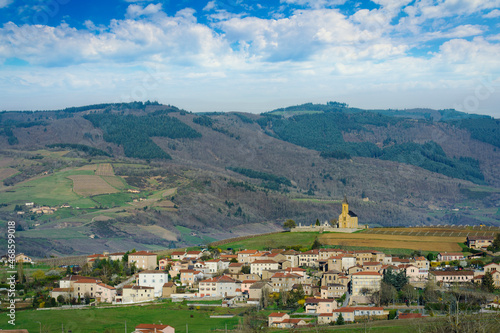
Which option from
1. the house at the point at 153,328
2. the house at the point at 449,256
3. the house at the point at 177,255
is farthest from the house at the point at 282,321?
the house at the point at 177,255

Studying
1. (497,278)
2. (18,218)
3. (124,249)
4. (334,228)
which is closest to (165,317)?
(497,278)

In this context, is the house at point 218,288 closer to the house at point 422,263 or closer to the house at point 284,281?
the house at point 284,281

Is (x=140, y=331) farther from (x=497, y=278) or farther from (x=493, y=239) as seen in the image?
(x=493, y=239)

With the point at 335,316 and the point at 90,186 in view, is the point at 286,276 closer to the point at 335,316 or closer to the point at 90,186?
the point at 335,316

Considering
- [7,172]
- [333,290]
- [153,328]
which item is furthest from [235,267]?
[7,172]

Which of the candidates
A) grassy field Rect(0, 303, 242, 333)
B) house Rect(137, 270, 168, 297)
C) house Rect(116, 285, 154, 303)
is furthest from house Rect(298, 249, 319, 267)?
grassy field Rect(0, 303, 242, 333)

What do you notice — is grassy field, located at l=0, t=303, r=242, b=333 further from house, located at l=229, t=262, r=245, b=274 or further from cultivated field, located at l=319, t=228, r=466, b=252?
cultivated field, located at l=319, t=228, r=466, b=252
